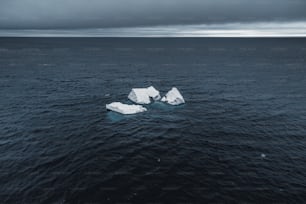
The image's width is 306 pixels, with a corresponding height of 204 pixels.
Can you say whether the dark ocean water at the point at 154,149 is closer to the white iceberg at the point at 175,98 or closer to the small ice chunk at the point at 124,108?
the small ice chunk at the point at 124,108

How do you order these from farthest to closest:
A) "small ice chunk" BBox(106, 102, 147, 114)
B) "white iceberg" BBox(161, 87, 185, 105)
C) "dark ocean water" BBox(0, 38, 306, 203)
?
1. "white iceberg" BBox(161, 87, 185, 105)
2. "small ice chunk" BBox(106, 102, 147, 114)
3. "dark ocean water" BBox(0, 38, 306, 203)

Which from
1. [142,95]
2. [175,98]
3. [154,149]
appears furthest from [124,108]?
[154,149]

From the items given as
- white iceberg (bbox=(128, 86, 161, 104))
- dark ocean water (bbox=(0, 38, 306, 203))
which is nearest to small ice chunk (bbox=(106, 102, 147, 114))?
dark ocean water (bbox=(0, 38, 306, 203))

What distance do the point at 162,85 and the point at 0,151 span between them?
4982 centimetres

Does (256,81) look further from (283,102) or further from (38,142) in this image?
(38,142)

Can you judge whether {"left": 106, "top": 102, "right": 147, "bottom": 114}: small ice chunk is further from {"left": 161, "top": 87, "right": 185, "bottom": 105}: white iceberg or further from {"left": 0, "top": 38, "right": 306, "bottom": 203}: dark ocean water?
{"left": 161, "top": 87, "right": 185, "bottom": 105}: white iceberg

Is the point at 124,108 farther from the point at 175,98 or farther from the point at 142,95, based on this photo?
the point at 175,98

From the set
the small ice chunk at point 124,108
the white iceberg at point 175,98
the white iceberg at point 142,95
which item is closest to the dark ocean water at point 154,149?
the small ice chunk at point 124,108

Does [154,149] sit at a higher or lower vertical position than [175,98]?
lower

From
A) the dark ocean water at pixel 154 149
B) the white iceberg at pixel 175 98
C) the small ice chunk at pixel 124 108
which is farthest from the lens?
the white iceberg at pixel 175 98

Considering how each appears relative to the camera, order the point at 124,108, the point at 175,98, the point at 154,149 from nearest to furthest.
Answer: the point at 154,149
the point at 124,108
the point at 175,98

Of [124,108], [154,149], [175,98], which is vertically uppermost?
[175,98]

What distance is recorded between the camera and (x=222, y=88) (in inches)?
2472

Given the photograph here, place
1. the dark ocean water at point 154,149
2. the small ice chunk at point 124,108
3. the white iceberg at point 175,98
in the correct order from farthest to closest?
1. the white iceberg at point 175,98
2. the small ice chunk at point 124,108
3. the dark ocean water at point 154,149
